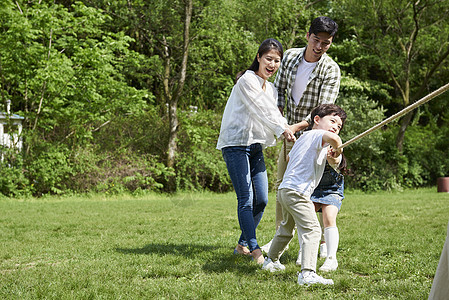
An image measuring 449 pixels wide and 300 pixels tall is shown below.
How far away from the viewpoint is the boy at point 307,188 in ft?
11.9

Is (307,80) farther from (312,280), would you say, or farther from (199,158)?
(199,158)

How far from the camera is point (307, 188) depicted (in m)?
3.77

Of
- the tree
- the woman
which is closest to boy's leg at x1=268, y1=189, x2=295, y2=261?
the woman

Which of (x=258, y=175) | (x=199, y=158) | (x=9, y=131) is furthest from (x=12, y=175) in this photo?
(x=258, y=175)

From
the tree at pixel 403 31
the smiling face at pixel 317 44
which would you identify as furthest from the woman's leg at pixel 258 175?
the tree at pixel 403 31

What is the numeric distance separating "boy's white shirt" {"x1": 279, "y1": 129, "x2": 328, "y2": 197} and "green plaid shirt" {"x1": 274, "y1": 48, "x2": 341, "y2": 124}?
72 centimetres

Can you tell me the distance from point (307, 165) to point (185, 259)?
1.51 metres

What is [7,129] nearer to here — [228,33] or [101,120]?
[101,120]

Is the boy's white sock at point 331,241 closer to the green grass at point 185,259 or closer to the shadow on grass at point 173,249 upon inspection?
the green grass at point 185,259

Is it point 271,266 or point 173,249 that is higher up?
point 271,266

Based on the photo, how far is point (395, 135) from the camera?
716 inches

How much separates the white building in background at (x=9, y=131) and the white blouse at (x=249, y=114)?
10.2m

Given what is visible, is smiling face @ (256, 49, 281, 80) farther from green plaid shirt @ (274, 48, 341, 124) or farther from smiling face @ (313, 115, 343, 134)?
smiling face @ (313, 115, 343, 134)

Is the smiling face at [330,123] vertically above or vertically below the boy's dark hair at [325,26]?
below
